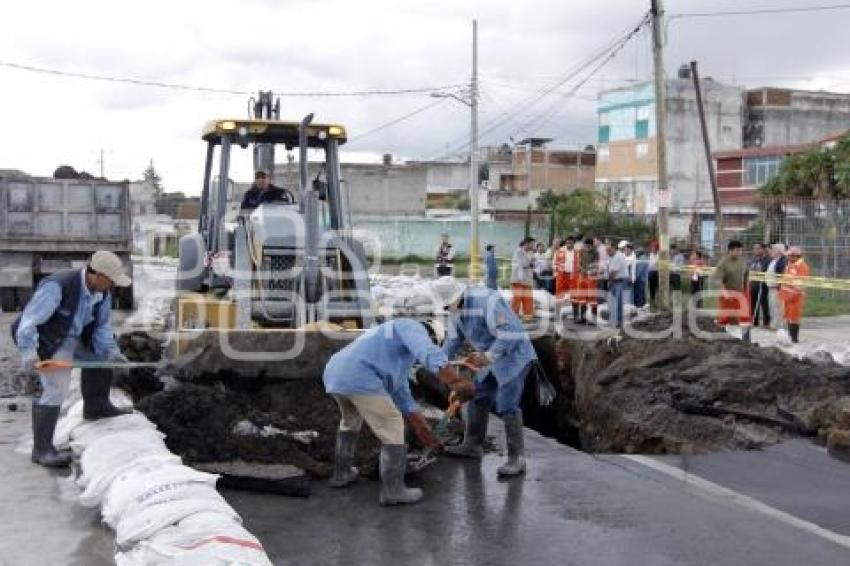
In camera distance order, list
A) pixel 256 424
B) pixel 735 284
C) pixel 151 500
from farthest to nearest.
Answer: pixel 735 284, pixel 256 424, pixel 151 500

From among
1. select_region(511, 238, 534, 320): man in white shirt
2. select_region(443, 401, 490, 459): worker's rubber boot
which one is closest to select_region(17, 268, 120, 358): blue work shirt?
select_region(443, 401, 490, 459): worker's rubber boot

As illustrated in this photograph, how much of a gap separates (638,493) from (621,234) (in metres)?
27.7

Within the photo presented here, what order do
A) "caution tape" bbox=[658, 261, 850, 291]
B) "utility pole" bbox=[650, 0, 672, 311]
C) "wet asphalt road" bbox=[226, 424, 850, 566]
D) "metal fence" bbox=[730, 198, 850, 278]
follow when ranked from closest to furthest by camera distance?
"wet asphalt road" bbox=[226, 424, 850, 566], "caution tape" bbox=[658, 261, 850, 291], "utility pole" bbox=[650, 0, 672, 311], "metal fence" bbox=[730, 198, 850, 278]

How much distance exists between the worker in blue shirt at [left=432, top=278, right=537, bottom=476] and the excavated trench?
99 cm

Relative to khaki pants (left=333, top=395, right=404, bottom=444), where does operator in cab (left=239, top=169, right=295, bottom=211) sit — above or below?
above

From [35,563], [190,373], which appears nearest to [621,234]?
[190,373]

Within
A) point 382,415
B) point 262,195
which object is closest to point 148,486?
point 382,415

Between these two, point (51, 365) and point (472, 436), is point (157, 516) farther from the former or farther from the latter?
point (472, 436)

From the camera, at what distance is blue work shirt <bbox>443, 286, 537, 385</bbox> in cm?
719

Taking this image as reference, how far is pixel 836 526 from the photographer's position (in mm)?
6145

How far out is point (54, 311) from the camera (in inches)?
276

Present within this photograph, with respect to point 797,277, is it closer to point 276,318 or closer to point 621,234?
point 276,318

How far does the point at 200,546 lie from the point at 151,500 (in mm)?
808

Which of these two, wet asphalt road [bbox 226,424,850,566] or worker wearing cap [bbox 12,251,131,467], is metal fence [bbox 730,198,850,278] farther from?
worker wearing cap [bbox 12,251,131,467]
